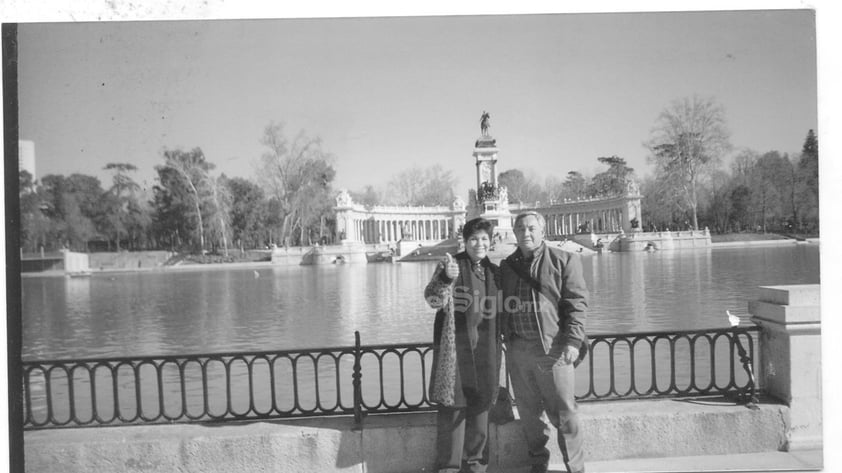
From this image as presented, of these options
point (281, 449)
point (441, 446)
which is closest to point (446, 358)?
point (441, 446)

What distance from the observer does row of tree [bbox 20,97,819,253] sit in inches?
192

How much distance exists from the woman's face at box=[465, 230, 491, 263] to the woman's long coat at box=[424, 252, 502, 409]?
0.05 meters

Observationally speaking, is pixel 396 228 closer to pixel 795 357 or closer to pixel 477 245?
pixel 477 245

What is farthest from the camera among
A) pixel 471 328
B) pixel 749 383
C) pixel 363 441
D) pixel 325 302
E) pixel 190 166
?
pixel 325 302

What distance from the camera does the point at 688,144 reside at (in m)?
5.16

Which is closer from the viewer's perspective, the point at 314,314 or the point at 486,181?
the point at 486,181

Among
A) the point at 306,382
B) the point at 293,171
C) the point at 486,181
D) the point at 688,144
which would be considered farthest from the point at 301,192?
the point at 688,144

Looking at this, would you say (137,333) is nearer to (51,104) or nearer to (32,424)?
(32,424)

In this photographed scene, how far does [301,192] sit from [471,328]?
2202 mm

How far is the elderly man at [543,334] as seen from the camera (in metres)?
3.68

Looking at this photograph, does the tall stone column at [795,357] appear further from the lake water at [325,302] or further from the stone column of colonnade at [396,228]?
the stone column of colonnade at [396,228]

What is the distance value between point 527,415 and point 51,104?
476 centimetres

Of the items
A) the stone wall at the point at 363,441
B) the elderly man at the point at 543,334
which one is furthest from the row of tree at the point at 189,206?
the elderly man at the point at 543,334

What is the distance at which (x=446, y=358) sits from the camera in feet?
12.3
